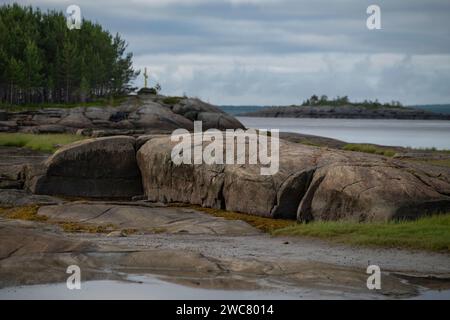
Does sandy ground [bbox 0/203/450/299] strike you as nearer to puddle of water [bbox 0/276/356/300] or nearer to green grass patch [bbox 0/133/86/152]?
puddle of water [bbox 0/276/356/300]

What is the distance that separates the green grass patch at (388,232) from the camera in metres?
17.5

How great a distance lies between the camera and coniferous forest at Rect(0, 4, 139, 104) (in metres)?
98.2

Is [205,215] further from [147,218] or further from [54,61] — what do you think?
[54,61]

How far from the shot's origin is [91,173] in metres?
27.7

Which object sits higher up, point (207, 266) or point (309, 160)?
point (309, 160)

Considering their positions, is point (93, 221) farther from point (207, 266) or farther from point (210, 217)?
point (207, 266)

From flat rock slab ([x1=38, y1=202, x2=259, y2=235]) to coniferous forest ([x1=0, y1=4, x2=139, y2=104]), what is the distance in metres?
73.9

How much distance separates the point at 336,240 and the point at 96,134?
3993cm

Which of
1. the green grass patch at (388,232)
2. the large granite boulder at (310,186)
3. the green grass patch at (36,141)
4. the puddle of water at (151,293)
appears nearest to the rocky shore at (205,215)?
the large granite boulder at (310,186)

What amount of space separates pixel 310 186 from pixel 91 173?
9.16 m

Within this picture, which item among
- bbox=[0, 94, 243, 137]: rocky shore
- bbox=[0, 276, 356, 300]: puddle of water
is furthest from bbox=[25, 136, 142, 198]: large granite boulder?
bbox=[0, 94, 243, 137]: rocky shore
